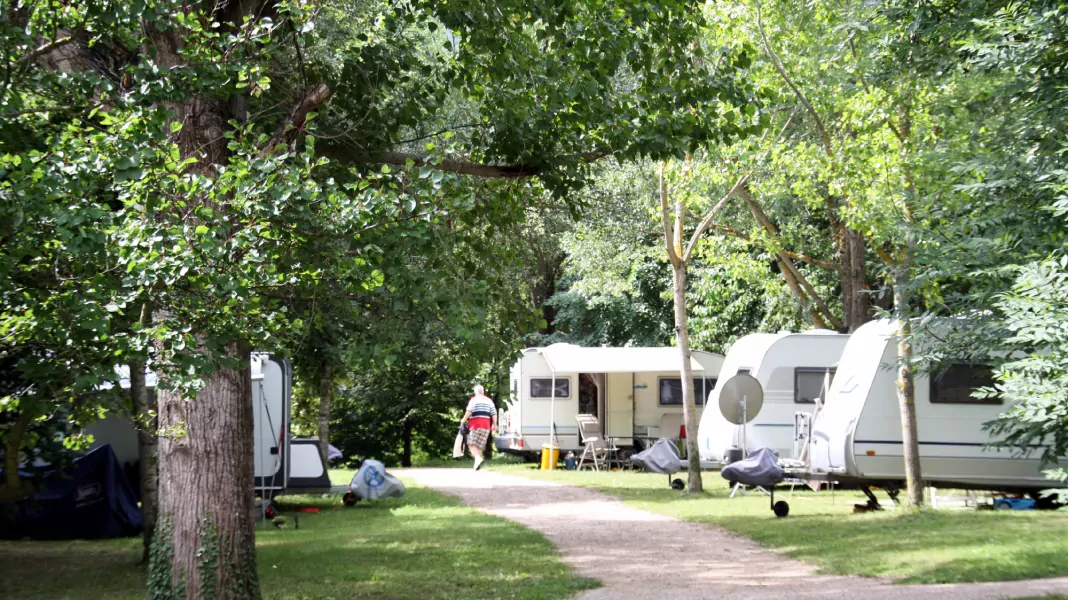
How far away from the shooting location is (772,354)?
18531 millimetres

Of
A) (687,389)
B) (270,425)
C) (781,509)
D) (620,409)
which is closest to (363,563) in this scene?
(270,425)

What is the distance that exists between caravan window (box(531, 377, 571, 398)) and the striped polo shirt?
2.93 m

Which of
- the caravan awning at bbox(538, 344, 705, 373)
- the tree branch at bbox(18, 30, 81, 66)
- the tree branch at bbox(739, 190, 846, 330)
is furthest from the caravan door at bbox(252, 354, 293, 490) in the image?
the caravan awning at bbox(538, 344, 705, 373)

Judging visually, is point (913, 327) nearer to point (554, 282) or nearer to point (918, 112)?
point (918, 112)

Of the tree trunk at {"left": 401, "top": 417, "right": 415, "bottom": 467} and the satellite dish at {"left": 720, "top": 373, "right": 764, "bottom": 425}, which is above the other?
the satellite dish at {"left": 720, "top": 373, "right": 764, "bottom": 425}

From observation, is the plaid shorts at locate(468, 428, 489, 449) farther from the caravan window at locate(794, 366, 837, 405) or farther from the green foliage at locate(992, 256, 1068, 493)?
the green foliage at locate(992, 256, 1068, 493)

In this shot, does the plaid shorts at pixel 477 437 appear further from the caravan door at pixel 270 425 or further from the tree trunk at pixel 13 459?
the tree trunk at pixel 13 459

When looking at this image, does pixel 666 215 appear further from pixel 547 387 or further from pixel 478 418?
pixel 547 387

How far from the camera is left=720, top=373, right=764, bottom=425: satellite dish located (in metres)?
15.5

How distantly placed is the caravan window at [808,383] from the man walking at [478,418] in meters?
5.88

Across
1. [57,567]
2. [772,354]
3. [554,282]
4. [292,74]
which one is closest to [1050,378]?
[292,74]

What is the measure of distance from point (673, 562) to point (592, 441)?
13.5m

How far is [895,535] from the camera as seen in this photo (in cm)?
1130

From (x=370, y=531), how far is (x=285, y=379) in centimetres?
272
